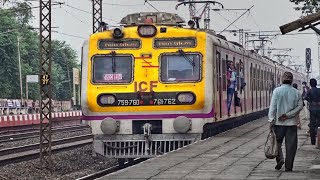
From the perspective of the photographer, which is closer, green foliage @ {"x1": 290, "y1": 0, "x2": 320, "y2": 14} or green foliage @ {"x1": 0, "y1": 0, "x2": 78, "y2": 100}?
green foliage @ {"x1": 290, "y1": 0, "x2": 320, "y2": 14}

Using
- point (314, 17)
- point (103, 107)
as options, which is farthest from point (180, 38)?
point (314, 17)

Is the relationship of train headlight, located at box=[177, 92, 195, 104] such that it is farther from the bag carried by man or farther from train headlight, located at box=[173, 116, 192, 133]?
the bag carried by man

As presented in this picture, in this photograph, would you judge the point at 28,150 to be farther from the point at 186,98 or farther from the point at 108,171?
the point at 186,98

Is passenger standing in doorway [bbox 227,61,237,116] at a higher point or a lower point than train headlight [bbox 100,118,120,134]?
higher

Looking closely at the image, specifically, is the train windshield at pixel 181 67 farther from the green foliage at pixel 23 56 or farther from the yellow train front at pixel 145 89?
the green foliage at pixel 23 56

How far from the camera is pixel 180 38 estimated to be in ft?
53.0

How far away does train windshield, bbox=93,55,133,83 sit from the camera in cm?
1602

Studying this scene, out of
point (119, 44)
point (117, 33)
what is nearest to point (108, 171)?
point (119, 44)

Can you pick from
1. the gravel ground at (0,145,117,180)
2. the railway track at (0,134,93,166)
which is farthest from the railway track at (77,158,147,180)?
the railway track at (0,134,93,166)

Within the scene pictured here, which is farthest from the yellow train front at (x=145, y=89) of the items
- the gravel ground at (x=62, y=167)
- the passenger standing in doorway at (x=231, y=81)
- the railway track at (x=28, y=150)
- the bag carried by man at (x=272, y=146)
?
the bag carried by man at (x=272, y=146)

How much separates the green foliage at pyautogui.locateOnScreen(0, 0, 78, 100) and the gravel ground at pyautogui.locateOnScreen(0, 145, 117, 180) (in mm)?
36327

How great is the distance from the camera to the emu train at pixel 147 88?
1573 cm

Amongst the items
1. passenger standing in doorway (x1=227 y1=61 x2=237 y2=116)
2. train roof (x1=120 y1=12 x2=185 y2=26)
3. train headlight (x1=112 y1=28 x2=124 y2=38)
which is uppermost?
train roof (x1=120 y1=12 x2=185 y2=26)

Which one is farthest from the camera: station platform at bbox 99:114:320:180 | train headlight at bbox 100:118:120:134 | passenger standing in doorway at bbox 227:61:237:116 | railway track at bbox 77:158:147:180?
passenger standing in doorway at bbox 227:61:237:116
